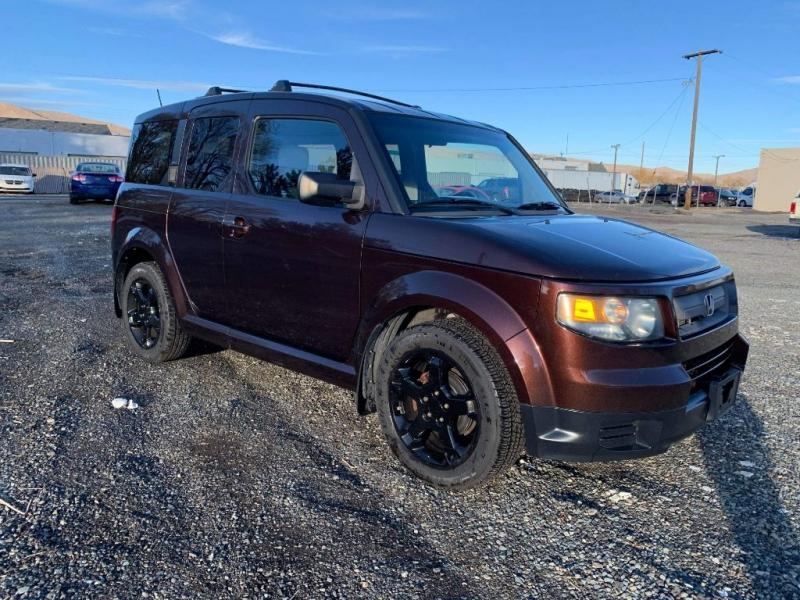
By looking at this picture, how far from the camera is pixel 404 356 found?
3.18 metres

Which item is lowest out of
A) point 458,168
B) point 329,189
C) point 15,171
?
point 329,189

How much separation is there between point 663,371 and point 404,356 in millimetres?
1209

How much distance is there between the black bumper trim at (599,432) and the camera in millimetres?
2713

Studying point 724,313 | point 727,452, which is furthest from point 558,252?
point 727,452

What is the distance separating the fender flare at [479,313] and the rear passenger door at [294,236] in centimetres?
26

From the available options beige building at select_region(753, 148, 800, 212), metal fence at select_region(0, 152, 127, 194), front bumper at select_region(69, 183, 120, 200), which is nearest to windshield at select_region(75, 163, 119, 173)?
front bumper at select_region(69, 183, 120, 200)

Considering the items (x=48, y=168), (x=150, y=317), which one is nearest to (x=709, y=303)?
(x=150, y=317)

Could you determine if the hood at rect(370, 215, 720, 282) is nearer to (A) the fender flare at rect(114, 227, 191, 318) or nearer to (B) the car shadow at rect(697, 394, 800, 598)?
(B) the car shadow at rect(697, 394, 800, 598)

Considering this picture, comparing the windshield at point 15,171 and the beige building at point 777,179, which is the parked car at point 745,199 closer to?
→ the beige building at point 777,179

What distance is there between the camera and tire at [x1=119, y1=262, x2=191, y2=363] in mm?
4730

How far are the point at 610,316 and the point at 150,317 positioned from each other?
3.65m

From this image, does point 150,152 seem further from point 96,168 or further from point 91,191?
point 96,168

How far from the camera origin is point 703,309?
10.0 ft

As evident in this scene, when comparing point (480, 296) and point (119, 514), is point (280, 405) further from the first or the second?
point (480, 296)
